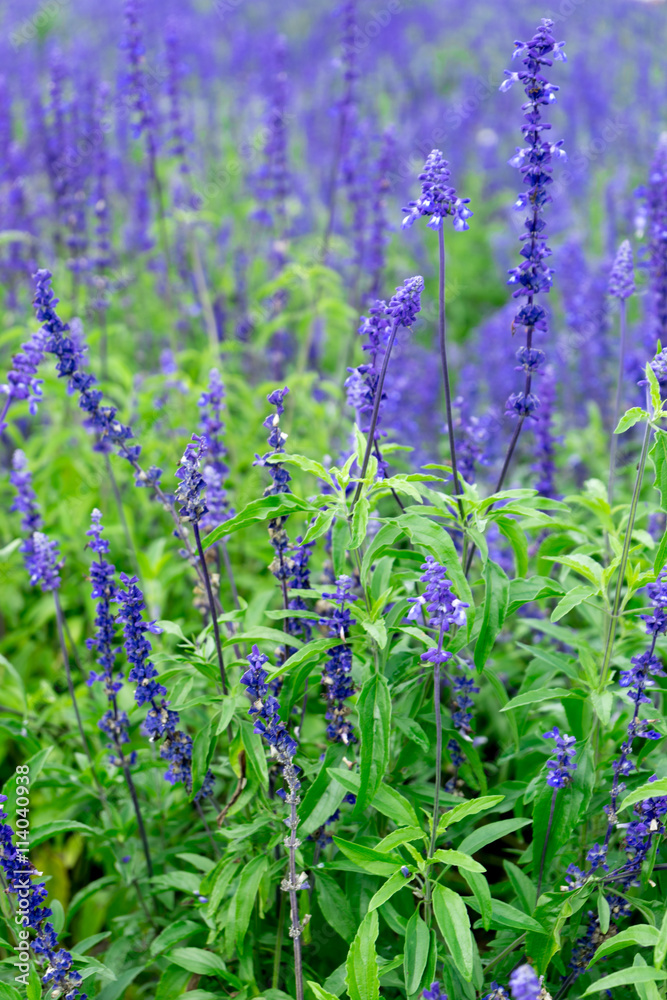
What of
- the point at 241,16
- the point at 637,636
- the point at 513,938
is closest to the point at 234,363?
the point at 637,636

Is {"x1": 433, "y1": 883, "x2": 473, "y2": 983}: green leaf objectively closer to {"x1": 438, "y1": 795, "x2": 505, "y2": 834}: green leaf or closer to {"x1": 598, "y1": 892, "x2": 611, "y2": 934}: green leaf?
{"x1": 438, "y1": 795, "x2": 505, "y2": 834}: green leaf

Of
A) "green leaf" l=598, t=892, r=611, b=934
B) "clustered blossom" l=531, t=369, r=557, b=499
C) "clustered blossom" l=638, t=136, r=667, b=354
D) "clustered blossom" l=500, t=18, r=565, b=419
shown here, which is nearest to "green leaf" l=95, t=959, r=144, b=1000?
"green leaf" l=598, t=892, r=611, b=934

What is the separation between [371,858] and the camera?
237cm

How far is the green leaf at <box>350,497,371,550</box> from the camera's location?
92.5 inches

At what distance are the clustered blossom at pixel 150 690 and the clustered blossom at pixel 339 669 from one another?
49cm

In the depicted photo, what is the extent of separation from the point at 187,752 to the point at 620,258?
2521 millimetres

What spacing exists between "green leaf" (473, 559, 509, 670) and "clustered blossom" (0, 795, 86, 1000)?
1361 mm

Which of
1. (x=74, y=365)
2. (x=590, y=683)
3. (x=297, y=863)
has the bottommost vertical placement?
(x=297, y=863)

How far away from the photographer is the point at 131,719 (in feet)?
12.4

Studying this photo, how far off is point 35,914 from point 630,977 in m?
1.59

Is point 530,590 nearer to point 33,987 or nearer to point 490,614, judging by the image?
point 490,614

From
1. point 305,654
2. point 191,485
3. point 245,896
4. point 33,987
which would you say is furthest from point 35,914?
point 191,485

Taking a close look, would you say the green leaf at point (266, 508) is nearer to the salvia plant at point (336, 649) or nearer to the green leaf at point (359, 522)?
the salvia plant at point (336, 649)

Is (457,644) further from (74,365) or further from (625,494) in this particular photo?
(625,494)
